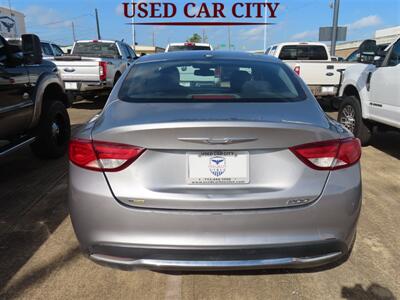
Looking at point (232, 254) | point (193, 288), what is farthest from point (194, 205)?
point (193, 288)

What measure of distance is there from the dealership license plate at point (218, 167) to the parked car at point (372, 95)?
4223mm

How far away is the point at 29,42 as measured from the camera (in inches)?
211

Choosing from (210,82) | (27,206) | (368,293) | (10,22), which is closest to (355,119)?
(210,82)

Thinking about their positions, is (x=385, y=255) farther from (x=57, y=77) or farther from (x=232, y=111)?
(x=57, y=77)

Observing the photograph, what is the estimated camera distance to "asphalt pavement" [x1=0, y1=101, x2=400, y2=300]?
2.89 m

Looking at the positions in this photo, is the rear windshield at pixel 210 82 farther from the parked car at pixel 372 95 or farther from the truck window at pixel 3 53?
the parked car at pixel 372 95

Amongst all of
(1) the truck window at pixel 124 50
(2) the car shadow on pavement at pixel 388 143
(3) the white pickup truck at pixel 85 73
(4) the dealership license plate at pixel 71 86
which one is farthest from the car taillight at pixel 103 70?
(2) the car shadow on pavement at pixel 388 143

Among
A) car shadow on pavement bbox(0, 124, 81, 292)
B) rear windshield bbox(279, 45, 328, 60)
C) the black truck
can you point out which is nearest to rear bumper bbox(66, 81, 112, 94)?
the black truck

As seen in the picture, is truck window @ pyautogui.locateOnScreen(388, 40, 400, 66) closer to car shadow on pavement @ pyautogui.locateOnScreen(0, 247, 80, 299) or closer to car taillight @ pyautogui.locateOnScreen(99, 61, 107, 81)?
car shadow on pavement @ pyautogui.locateOnScreen(0, 247, 80, 299)

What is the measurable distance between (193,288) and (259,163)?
1093mm

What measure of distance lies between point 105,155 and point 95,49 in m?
12.8

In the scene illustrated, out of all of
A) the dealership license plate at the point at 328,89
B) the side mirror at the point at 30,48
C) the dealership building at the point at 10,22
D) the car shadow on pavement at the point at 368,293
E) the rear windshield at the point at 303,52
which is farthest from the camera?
the dealership building at the point at 10,22

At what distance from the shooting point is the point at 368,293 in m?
2.88

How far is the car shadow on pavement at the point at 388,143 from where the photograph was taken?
7.03 meters
